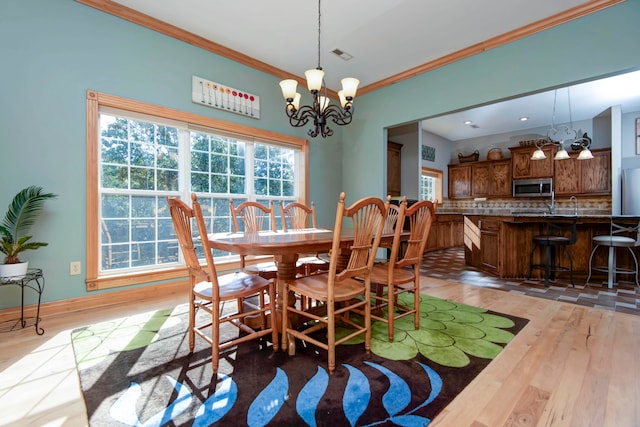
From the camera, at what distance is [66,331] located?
84.1 inches

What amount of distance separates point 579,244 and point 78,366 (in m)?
5.55

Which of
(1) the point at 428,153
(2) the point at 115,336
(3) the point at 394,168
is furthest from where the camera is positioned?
(1) the point at 428,153

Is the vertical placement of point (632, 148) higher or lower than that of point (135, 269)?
higher

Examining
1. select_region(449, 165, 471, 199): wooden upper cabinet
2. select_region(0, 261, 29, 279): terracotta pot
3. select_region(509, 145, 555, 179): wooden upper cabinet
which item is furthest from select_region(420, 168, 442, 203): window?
select_region(0, 261, 29, 279): terracotta pot

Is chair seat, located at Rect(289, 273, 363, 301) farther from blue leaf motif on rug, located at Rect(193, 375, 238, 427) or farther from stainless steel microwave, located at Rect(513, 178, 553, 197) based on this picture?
stainless steel microwave, located at Rect(513, 178, 553, 197)

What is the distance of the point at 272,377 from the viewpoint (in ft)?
5.10

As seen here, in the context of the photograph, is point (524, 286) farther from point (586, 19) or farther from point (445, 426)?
point (445, 426)

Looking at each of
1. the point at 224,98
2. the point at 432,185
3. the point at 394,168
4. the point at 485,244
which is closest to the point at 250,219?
the point at 224,98

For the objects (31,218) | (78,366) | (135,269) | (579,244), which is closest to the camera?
(78,366)

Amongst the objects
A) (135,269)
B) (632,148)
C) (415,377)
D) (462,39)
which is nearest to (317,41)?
(462,39)

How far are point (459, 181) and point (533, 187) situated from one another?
1692 millimetres

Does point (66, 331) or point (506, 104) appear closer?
point (66, 331)

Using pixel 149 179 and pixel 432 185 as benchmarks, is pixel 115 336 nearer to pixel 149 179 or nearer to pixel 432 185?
pixel 149 179

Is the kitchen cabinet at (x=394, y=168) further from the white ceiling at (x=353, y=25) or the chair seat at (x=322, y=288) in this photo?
the chair seat at (x=322, y=288)
